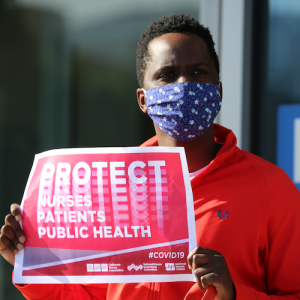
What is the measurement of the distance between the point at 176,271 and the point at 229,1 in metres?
1.87

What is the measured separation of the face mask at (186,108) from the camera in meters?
1.38

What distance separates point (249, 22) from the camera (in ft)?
7.93

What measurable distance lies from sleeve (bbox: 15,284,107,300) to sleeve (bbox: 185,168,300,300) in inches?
19.4

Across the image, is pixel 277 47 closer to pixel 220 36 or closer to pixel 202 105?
pixel 220 36

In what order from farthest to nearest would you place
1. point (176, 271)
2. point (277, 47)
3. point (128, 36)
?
point (128, 36), point (277, 47), point (176, 271)

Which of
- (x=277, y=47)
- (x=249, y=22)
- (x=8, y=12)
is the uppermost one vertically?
(x=8, y=12)

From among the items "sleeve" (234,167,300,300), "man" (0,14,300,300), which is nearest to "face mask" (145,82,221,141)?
"man" (0,14,300,300)

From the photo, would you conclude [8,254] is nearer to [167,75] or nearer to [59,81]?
[167,75]

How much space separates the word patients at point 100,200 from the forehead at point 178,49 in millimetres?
411

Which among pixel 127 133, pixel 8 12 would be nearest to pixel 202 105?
pixel 127 133

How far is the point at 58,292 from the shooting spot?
145 cm

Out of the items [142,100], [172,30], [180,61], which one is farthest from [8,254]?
[172,30]

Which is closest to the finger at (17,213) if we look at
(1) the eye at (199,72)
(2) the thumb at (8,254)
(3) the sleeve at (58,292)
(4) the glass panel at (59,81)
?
(2) the thumb at (8,254)

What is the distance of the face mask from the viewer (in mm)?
1384
